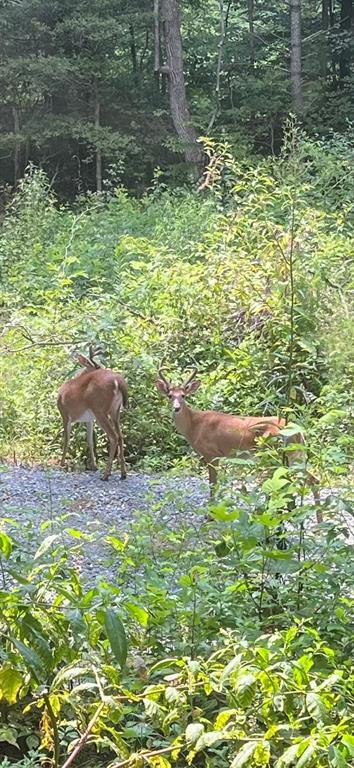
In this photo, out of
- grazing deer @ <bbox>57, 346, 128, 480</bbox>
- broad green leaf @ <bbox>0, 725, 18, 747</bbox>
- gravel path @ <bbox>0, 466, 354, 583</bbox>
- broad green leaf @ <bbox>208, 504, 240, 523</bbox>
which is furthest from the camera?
grazing deer @ <bbox>57, 346, 128, 480</bbox>

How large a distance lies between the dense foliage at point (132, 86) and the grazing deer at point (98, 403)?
41.3 ft

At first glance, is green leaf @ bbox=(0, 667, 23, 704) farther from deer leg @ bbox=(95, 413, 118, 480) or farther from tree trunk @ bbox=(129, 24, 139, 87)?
tree trunk @ bbox=(129, 24, 139, 87)

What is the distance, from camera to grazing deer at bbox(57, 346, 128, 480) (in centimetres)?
755

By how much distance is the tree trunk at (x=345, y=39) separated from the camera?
21734 millimetres

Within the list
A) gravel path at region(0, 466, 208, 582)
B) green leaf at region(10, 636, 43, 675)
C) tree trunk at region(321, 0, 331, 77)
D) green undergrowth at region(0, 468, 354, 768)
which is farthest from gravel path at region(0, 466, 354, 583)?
tree trunk at region(321, 0, 331, 77)

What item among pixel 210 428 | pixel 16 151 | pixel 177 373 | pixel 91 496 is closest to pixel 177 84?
pixel 16 151

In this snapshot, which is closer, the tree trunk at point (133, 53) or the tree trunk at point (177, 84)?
the tree trunk at point (177, 84)

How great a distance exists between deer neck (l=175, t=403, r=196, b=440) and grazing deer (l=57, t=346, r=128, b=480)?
57 cm

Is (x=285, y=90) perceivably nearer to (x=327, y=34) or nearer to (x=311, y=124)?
(x=311, y=124)

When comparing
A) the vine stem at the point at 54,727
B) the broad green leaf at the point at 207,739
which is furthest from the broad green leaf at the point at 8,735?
the broad green leaf at the point at 207,739

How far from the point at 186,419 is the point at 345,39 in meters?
17.4

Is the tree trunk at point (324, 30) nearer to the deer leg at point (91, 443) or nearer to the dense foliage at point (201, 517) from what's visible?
the dense foliage at point (201, 517)

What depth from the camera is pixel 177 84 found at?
20.3m

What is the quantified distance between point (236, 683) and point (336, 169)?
11.1 m
